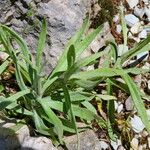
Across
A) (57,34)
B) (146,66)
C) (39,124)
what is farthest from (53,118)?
(146,66)

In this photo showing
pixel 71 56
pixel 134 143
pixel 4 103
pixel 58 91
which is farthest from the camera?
pixel 134 143

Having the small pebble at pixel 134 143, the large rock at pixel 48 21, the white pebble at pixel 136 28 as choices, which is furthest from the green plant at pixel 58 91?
the white pebble at pixel 136 28

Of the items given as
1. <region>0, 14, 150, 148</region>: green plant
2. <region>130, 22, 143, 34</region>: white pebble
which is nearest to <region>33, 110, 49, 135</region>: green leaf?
<region>0, 14, 150, 148</region>: green plant

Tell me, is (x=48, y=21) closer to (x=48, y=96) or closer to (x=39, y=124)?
(x=48, y=96)

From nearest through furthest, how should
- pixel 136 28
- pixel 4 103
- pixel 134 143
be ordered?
1. pixel 4 103
2. pixel 134 143
3. pixel 136 28

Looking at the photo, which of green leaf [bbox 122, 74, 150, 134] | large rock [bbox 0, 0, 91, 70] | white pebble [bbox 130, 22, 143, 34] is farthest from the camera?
white pebble [bbox 130, 22, 143, 34]

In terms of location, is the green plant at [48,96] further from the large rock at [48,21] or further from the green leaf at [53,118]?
the large rock at [48,21]

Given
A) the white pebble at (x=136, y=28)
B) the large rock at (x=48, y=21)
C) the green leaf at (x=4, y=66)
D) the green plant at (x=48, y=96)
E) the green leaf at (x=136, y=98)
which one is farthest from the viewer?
the white pebble at (x=136, y=28)

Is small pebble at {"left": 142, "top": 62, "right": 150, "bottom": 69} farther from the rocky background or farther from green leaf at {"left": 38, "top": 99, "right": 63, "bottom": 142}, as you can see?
green leaf at {"left": 38, "top": 99, "right": 63, "bottom": 142}

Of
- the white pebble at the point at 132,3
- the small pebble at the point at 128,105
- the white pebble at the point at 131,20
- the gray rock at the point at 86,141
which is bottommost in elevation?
the gray rock at the point at 86,141
